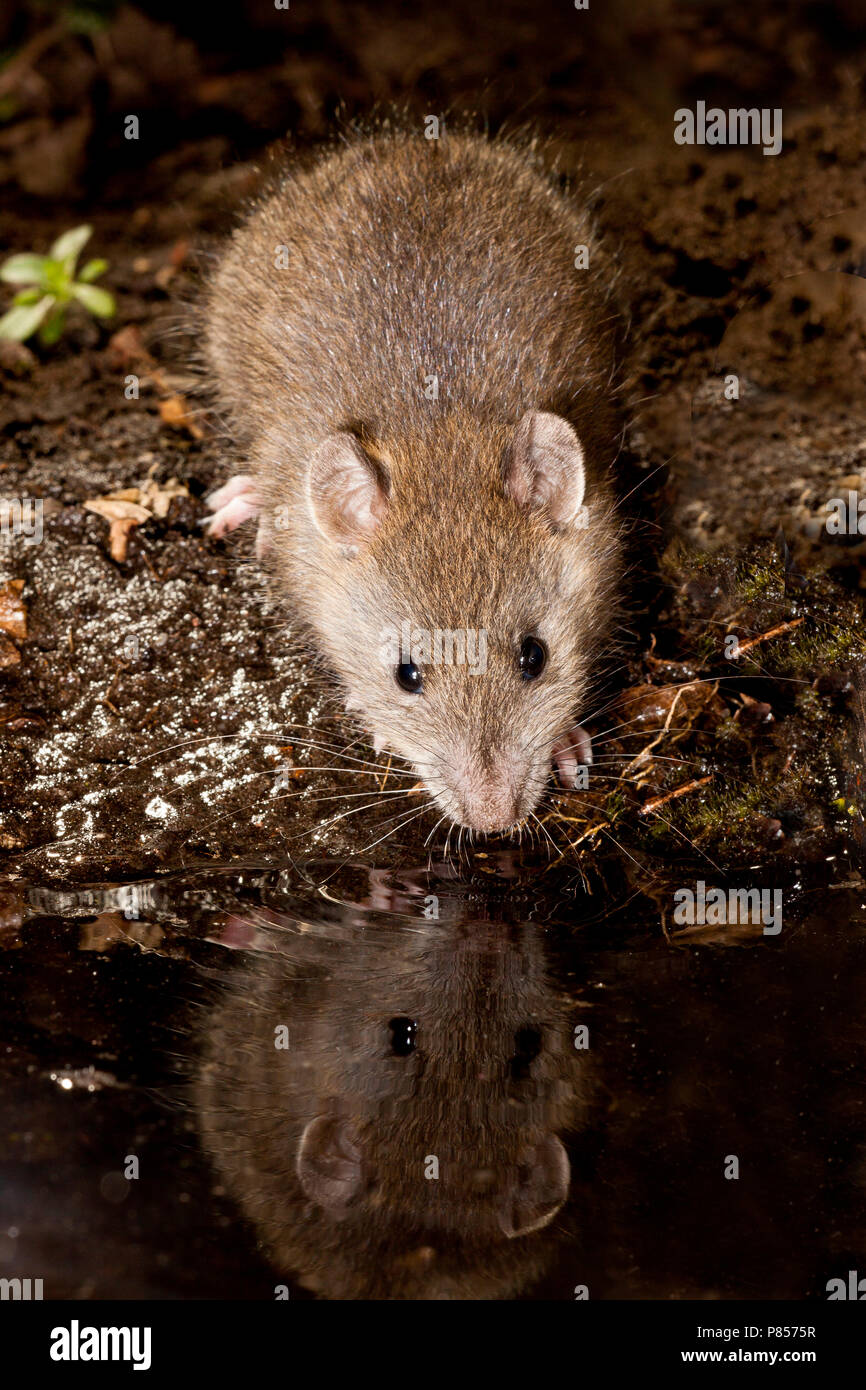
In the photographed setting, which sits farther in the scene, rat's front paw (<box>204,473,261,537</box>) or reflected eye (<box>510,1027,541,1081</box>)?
rat's front paw (<box>204,473,261,537</box>)

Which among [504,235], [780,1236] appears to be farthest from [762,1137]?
[504,235]

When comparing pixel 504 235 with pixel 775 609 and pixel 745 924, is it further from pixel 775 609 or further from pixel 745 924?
pixel 745 924

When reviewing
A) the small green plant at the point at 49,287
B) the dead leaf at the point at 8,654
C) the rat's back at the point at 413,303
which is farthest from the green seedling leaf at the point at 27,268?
the dead leaf at the point at 8,654

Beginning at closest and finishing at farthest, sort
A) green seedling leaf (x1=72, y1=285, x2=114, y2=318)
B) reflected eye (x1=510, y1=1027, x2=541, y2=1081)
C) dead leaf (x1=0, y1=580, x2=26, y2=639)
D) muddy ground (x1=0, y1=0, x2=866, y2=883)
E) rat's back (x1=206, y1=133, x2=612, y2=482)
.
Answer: reflected eye (x1=510, y1=1027, x2=541, y2=1081) < muddy ground (x1=0, y1=0, x2=866, y2=883) < rat's back (x1=206, y1=133, x2=612, y2=482) < dead leaf (x1=0, y1=580, x2=26, y2=639) < green seedling leaf (x1=72, y1=285, x2=114, y2=318)
